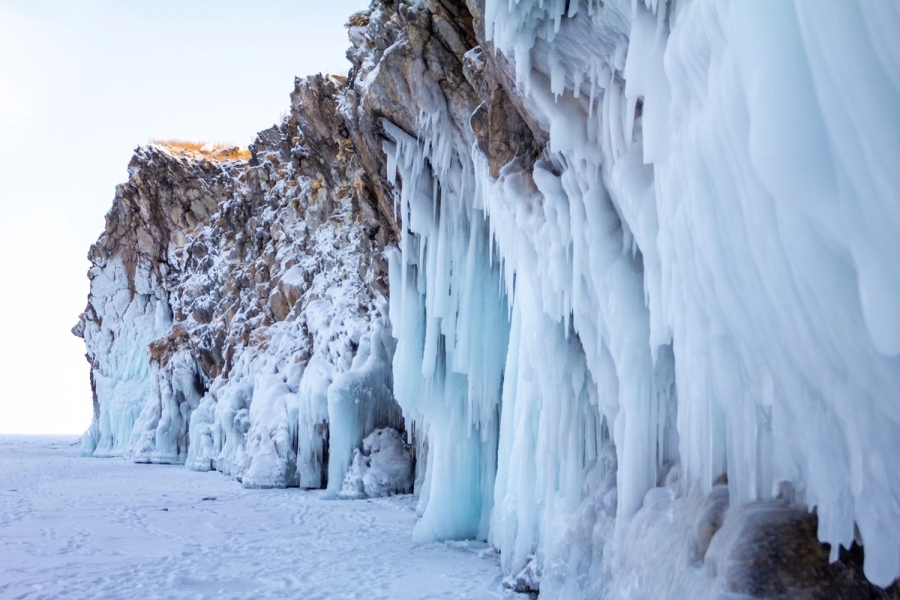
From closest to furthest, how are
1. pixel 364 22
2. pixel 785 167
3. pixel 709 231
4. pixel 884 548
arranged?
pixel 785 167 < pixel 884 548 < pixel 709 231 < pixel 364 22

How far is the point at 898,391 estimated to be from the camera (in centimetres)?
177

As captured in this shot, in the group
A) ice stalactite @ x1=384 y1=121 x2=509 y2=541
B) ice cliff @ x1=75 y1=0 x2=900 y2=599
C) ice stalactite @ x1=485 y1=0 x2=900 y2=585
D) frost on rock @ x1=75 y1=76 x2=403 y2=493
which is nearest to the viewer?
ice stalactite @ x1=485 y1=0 x2=900 y2=585

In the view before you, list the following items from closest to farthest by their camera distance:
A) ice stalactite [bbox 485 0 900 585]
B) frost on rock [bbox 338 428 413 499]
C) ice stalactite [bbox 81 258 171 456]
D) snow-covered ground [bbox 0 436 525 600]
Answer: ice stalactite [bbox 485 0 900 585] < snow-covered ground [bbox 0 436 525 600] < frost on rock [bbox 338 428 413 499] < ice stalactite [bbox 81 258 171 456]

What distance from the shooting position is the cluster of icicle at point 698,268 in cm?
164

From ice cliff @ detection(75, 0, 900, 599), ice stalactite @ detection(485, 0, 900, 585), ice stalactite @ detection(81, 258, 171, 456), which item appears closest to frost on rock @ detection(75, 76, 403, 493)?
ice stalactite @ detection(81, 258, 171, 456)

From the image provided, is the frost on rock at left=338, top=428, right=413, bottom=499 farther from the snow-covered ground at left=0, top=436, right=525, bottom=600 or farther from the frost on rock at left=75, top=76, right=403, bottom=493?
the snow-covered ground at left=0, top=436, right=525, bottom=600

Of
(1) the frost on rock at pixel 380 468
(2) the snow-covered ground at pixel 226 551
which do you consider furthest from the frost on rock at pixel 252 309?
(2) the snow-covered ground at pixel 226 551

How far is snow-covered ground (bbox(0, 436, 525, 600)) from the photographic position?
224 inches

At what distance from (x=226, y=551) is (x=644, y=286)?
5.96 m

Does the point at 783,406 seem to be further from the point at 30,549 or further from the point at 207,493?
the point at 207,493

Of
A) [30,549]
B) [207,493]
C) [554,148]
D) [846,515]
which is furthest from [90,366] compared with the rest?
[846,515]

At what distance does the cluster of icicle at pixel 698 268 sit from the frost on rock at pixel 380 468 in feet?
19.8

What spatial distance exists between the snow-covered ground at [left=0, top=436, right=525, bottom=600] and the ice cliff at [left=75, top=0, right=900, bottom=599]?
708 millimetres

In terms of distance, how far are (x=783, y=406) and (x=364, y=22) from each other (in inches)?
403
